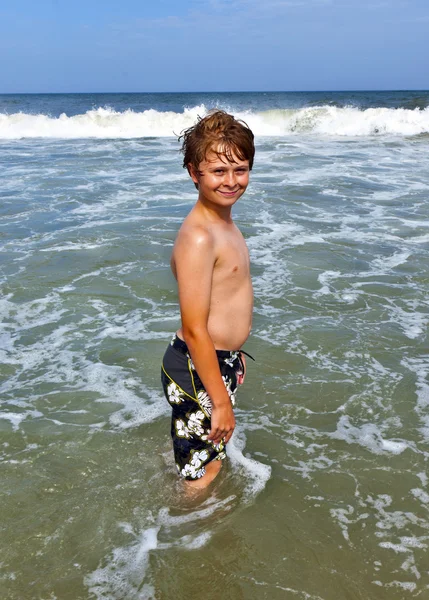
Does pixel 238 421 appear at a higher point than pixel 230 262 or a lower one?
lower

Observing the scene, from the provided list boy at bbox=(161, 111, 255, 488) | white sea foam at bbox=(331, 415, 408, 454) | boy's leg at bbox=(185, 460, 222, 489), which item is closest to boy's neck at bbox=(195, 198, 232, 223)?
boy at bbox=(161, 111, 255, 488)

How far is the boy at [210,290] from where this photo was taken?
224 cm

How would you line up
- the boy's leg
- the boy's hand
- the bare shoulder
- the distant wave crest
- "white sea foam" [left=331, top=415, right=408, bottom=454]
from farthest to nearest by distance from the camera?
the distant wave crest, "white sea foam" [left=331, top=415, right=408, bottom=454], the boy's leg, the boy's hand, the bare shoulder

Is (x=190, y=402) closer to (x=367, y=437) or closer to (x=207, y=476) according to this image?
(x=207, y=476)

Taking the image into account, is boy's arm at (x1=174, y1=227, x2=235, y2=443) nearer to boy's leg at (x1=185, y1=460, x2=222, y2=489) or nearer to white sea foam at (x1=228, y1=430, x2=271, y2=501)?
boy's leg at (x1=185, y1=460, x2=222, y2=489)

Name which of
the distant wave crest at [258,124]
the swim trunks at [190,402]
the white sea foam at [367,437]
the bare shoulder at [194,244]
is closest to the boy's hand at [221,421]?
the swim trunks at [190,402]

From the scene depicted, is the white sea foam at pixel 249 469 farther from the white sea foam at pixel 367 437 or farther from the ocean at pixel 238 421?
the white sea foam at pixel 367 437

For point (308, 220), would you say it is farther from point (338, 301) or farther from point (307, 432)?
point (307, 432)

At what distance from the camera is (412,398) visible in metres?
3.84

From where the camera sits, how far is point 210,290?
2283 mm

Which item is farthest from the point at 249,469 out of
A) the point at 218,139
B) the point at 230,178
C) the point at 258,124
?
the point at 258,124

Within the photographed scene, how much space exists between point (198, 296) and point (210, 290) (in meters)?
0.07

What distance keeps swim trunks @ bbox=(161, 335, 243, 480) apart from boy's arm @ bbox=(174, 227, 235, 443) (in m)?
0.22

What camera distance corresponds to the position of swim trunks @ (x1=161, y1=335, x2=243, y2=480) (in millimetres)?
2518
